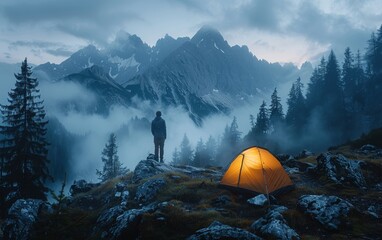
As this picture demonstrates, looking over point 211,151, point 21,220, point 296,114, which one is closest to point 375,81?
point 296,114

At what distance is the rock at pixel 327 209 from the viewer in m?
10.0

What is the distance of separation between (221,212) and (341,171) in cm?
802

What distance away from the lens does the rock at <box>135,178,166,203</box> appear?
14.7 metres

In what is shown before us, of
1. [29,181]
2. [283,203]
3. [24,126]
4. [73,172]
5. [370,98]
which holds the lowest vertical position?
[73,172]

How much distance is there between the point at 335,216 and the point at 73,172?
627 ft

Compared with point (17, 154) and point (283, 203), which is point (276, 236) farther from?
point (17, 154)

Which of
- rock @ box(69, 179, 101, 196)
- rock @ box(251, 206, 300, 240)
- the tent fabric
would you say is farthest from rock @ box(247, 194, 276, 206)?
rock @ box(69, 179, 101, 196)

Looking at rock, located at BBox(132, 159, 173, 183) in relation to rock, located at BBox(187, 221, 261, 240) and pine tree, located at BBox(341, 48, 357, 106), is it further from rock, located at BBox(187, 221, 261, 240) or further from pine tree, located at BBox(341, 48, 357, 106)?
pine tree, located at BBox(341, 48, 357, 106)

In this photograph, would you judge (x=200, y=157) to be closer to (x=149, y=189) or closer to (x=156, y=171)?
(x=156, y=171)

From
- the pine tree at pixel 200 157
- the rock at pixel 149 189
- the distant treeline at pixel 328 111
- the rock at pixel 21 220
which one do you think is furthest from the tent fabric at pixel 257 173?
the pine tree at pixel 200 157

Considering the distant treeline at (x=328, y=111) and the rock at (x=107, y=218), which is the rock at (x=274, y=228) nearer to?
the rock at (x=107, y=218)

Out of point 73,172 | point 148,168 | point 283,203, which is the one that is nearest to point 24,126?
point 148,168

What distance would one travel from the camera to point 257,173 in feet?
47.3

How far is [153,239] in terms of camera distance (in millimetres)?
9719
